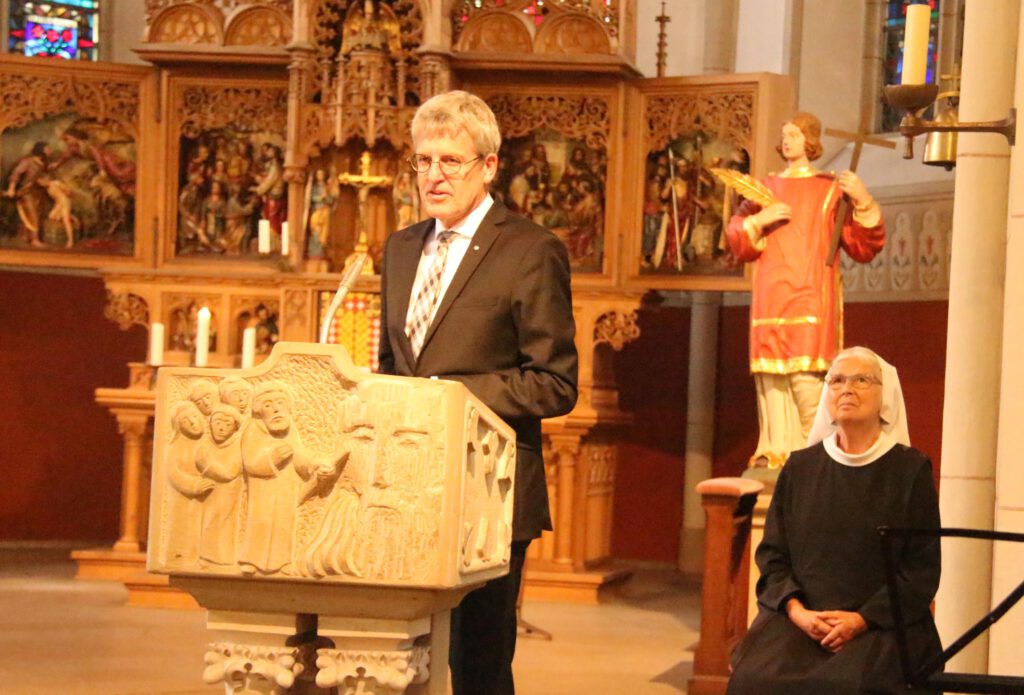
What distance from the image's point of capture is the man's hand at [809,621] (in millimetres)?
4902

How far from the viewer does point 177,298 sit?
9.54 m

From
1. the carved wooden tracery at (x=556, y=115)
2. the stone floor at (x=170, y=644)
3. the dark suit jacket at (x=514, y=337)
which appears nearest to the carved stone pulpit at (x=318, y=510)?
the dark suit jacket at (x=514, y=337)

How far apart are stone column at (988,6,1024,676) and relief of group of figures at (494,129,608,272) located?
449 cm

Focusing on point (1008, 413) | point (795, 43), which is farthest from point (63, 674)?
point (795, 43)

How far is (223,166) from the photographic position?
A: 9.72 m

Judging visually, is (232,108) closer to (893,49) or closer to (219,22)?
(219,22)

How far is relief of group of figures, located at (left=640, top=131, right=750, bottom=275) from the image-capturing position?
9273mm

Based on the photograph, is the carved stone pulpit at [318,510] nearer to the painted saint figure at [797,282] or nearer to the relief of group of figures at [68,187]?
the painted saint figure at [797,282]

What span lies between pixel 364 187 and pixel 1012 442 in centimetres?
538

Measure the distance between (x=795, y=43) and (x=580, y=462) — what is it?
3520 mm

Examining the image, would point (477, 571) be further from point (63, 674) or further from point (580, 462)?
point (580, 462)

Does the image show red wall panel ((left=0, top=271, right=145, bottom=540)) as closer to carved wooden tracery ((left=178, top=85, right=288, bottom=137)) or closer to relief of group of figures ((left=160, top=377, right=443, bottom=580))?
carved wooden tracery ((left=178, top=85, right=288, bottom=137))

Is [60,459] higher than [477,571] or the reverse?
the reverse

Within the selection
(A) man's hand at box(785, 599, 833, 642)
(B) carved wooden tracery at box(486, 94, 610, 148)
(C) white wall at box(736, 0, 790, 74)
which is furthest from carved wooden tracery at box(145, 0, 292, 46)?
(A) man's hand at box(785, 599, 833, 642)
